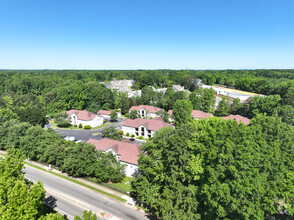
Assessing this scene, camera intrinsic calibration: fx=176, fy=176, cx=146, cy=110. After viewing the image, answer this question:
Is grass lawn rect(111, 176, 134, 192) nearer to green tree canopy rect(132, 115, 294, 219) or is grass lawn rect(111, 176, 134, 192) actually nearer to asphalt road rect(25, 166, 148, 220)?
asphalt road rect(25, 166, 148, 220)

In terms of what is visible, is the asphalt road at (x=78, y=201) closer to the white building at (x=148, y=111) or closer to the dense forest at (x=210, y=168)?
the dense forest at (x=210, y=168)

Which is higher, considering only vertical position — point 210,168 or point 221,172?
point 210,168

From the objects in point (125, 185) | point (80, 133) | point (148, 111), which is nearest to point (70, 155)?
point (125, 185)

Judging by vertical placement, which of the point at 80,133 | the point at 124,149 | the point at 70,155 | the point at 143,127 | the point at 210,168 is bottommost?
the point at 80,133

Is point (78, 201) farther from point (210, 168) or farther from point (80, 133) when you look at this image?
point (80, 133)

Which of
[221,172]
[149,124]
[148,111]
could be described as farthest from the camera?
[148,111]

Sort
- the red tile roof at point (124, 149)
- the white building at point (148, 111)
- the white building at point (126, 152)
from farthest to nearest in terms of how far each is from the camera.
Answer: the white building at point (148, 111), the red tile roof at point (124, 149), the white building at point (126, 152)

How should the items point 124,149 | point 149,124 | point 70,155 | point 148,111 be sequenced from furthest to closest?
point 148,111
point 149,124
point 124,149
point 70,155

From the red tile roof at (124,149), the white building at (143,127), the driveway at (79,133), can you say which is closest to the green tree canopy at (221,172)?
the red tile roof at (124,149)
